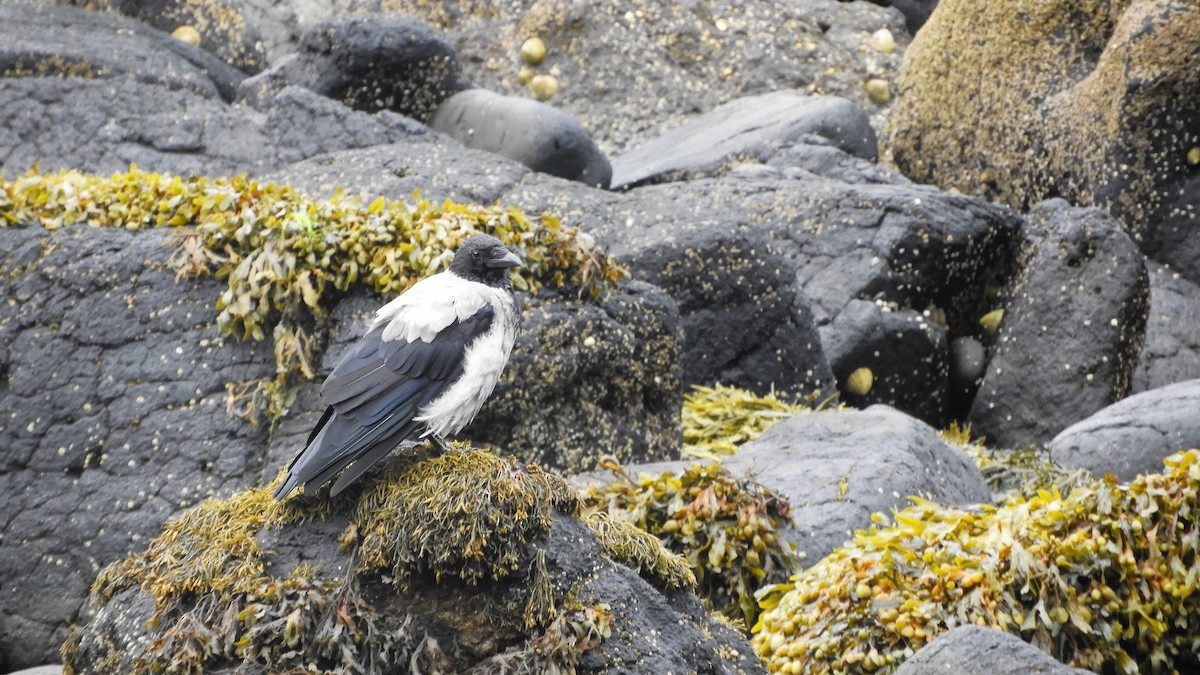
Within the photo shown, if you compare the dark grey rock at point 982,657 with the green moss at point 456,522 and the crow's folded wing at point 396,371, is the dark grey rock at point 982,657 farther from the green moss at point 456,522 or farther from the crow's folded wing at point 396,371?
the crow's folded wing at point 396,371

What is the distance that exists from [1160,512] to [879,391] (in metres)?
5.02

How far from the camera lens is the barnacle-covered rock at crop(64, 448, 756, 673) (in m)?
4.73

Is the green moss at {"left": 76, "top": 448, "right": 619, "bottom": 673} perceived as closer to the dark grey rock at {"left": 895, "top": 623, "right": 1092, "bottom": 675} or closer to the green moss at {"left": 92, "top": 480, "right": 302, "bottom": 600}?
the green moss at {"left": 92, "top": 480, "right": 302, "bottom": 600}

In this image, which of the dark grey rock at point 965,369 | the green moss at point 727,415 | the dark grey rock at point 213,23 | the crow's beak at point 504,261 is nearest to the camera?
the crow's beak at point 504,261

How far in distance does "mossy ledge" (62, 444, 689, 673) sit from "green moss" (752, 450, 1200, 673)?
1572 mm

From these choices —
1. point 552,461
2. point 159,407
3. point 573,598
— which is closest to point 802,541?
point 552,461

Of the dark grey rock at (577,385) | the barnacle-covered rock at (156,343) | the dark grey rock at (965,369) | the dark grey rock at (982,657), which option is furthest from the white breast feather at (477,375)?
the dark grey rock at (965,369)

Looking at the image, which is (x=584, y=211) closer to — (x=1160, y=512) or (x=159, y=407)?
(x=159, y=407)

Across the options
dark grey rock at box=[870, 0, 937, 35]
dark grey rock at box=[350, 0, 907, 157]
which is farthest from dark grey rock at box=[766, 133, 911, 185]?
dark grey rock at box=[870, 0, 937, 35]

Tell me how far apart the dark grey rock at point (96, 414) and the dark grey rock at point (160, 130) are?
11.2 ft

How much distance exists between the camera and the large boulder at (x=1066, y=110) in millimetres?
11578

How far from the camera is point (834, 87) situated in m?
16.5

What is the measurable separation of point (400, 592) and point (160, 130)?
7.52 m

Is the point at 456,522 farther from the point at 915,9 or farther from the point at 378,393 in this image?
the point at 915,9
